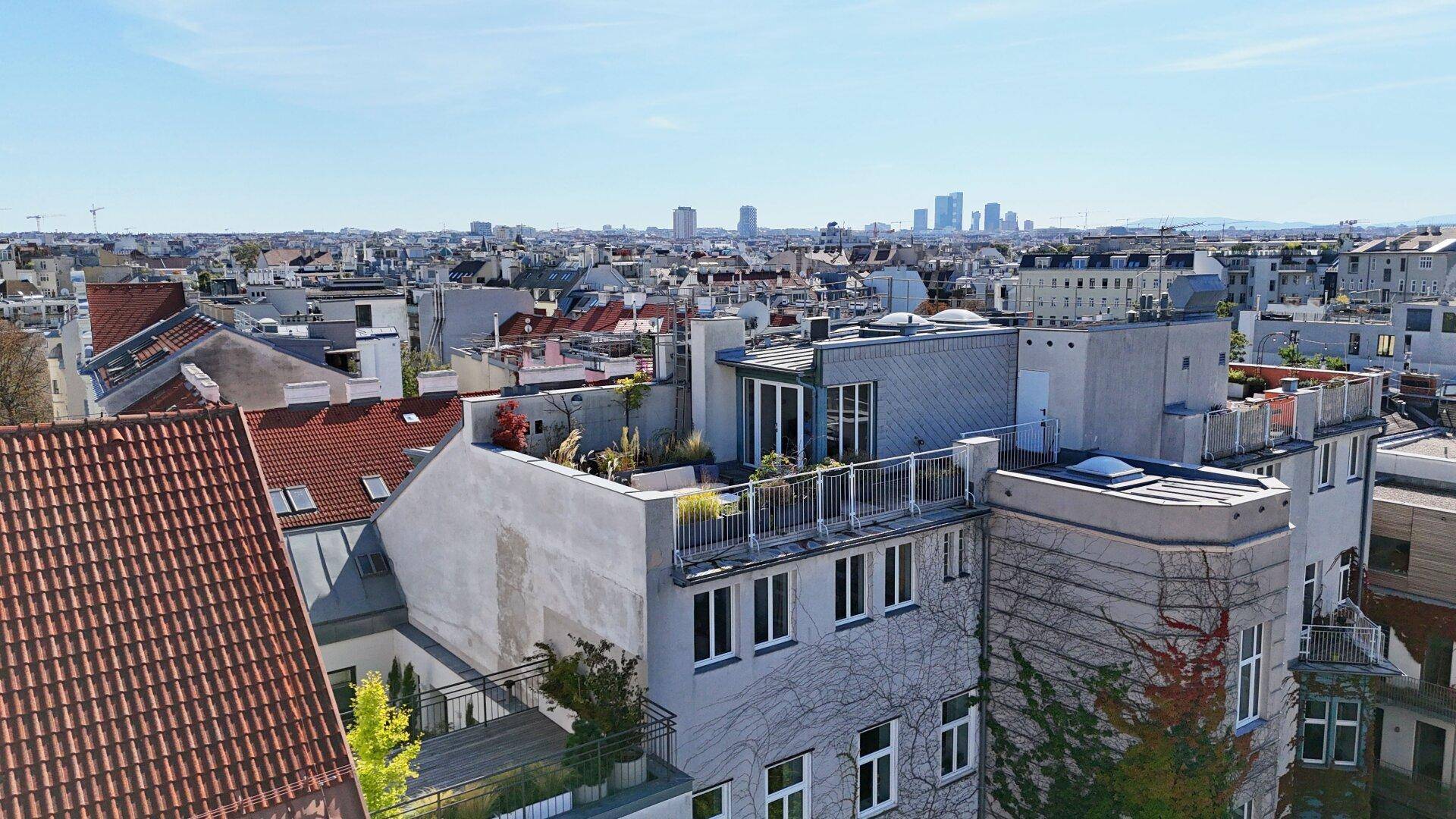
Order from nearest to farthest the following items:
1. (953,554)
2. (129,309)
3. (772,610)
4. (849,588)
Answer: (772,610), (849,588), (953,554), (129,309)

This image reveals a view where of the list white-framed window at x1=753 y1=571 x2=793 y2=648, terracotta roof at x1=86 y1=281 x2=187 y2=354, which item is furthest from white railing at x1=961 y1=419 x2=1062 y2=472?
terracotta roof at x1=86 y1=281 x2=187 y2=354

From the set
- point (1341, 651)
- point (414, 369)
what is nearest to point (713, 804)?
point (1341, 651)

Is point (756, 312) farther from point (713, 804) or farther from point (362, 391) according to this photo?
point (713, 804)

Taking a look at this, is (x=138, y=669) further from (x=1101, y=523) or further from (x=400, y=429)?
(x=400, y=429)

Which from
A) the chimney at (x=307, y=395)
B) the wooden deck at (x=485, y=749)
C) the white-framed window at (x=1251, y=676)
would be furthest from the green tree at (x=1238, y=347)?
the wooden deck at (x=485, y=749)

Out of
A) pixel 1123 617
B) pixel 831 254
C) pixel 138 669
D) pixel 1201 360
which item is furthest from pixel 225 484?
pixel 831 254

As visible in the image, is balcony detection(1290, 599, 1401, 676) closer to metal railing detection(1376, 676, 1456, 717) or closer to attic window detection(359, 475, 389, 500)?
metal railing detection(1376, 676, 1456, 717)
